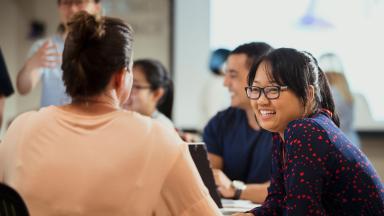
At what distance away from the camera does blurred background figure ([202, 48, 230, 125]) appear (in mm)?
4707

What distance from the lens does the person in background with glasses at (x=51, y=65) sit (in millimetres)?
2945

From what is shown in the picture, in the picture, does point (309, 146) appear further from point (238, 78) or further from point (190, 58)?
point (190, 58)

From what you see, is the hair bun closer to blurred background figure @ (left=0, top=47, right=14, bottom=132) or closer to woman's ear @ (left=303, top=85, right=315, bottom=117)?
woman's ear @ (left=303, top=85, right=315, bottom=117)

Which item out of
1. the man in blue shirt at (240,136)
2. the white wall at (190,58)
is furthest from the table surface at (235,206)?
the white wall at (190,58)

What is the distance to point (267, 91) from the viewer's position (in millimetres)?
1938

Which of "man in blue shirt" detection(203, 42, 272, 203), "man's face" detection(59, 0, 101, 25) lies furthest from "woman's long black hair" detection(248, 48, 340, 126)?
"man's face" detection(59, 0, 101, 25)

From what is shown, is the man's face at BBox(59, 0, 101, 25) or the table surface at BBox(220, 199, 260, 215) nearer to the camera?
the table surface at BBox(220, 199, 260, 215)

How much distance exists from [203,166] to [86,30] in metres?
0.88

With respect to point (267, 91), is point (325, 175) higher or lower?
lower

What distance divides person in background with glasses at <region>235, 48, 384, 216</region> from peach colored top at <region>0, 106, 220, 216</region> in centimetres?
29

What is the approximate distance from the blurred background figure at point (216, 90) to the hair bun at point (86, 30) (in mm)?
3116

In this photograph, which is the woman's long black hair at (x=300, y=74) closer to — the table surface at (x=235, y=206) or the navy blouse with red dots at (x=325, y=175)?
the navy blouse with red dots at (x=325, y=175)

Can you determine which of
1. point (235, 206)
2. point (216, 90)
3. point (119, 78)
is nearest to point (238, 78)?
point (235, 206)

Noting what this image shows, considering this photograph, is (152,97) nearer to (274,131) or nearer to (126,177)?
(274,131)
